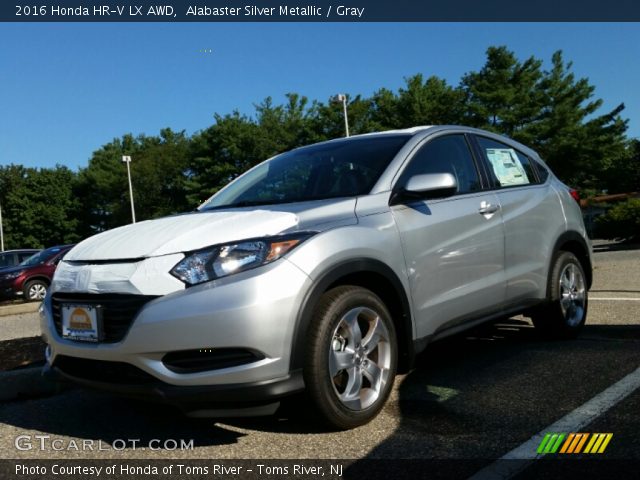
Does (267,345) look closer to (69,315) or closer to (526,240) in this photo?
(69,315)

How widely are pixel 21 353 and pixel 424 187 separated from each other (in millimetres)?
3802

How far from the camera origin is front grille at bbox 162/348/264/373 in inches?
112

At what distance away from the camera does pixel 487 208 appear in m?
4.23

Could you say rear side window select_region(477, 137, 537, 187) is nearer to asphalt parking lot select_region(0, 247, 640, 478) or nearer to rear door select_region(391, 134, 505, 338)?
rear door select_region(391, 134, 505, 338)

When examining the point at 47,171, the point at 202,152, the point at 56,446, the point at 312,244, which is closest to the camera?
the point at 312,244

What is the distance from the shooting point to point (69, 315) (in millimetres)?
3186

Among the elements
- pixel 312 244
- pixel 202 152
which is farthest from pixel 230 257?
pixel 202 152

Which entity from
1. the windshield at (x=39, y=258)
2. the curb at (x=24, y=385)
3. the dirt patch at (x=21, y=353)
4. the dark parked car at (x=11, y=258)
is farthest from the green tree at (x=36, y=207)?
the curb at (x=24, y=385)

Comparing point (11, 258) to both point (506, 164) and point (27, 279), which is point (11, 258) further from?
point (506, 164)

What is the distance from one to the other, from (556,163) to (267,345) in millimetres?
39221

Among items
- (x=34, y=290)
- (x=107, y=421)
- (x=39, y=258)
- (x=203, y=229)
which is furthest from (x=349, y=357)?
(x=39, y=258)

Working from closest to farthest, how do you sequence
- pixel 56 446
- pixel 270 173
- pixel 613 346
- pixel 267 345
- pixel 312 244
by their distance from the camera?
pixel 267 345
pixel 312 244
pixel 56 446
pixel 270 173
pixel 613 346

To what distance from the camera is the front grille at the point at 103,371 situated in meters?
2.93

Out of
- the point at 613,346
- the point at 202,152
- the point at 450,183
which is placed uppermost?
the point at 202,152
